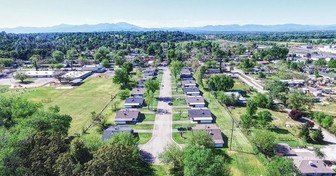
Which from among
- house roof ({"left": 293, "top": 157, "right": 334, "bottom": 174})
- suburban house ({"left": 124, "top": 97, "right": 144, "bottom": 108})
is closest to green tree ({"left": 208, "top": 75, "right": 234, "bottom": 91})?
suburban house ({"left": 124, "top": 97, "right": 144, "bottom": 108})

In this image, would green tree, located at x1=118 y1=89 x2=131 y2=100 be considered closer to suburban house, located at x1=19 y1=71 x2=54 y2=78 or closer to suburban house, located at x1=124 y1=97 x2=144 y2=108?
suburban house, located at x1=124 y1=97 x2=144 y2=108

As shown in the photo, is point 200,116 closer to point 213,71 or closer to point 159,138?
point 159,138

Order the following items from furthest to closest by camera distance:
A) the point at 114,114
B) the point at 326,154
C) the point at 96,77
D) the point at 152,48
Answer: the point at 152,48 < the point at 96,77 < the point at 114,114 < the point at 326,154

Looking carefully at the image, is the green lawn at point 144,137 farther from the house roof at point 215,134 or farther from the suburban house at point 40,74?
the suburban house at point 40,74

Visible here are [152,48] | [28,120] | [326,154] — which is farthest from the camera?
[152,48]

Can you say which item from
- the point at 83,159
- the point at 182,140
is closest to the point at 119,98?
the point at 182,140

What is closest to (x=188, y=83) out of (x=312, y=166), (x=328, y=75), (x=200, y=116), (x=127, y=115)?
(x=200, y=116)

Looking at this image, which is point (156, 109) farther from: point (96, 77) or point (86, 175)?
point (96, 77)
